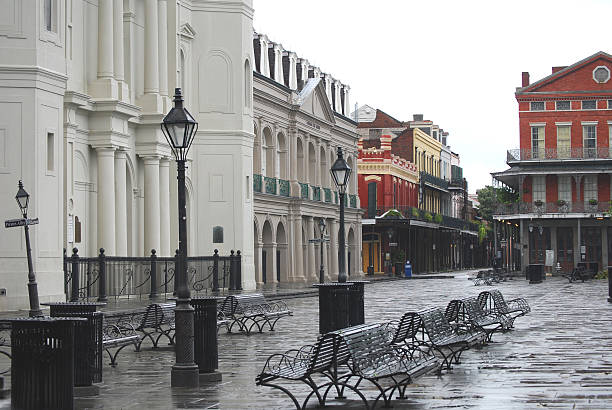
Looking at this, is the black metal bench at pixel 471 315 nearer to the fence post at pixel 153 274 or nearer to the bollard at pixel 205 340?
the bollard at pixel 205 340

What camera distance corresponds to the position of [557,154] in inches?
2916

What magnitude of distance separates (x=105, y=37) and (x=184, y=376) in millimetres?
23317

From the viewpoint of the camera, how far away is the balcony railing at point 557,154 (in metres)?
73.6

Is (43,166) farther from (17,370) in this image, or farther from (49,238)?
(17,370)

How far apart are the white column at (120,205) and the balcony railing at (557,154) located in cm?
4179

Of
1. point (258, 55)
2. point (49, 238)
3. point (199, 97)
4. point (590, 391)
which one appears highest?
point (258, 55)

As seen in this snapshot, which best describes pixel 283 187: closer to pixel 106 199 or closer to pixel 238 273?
pixel 238 273

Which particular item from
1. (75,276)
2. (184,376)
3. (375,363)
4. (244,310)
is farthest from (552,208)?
(375,363)

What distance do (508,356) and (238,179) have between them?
29.4 m

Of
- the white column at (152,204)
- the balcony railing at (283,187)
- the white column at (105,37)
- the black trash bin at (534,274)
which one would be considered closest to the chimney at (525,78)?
the black trash bin at (534,274)

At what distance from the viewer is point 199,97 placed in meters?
45.3

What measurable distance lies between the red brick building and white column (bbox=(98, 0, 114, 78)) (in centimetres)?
4272

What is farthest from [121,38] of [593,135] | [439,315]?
[593,135]

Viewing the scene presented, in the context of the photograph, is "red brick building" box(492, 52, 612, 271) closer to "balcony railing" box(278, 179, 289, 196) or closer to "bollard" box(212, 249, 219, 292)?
"balcony railing" box(278, 179, 289, 196)
